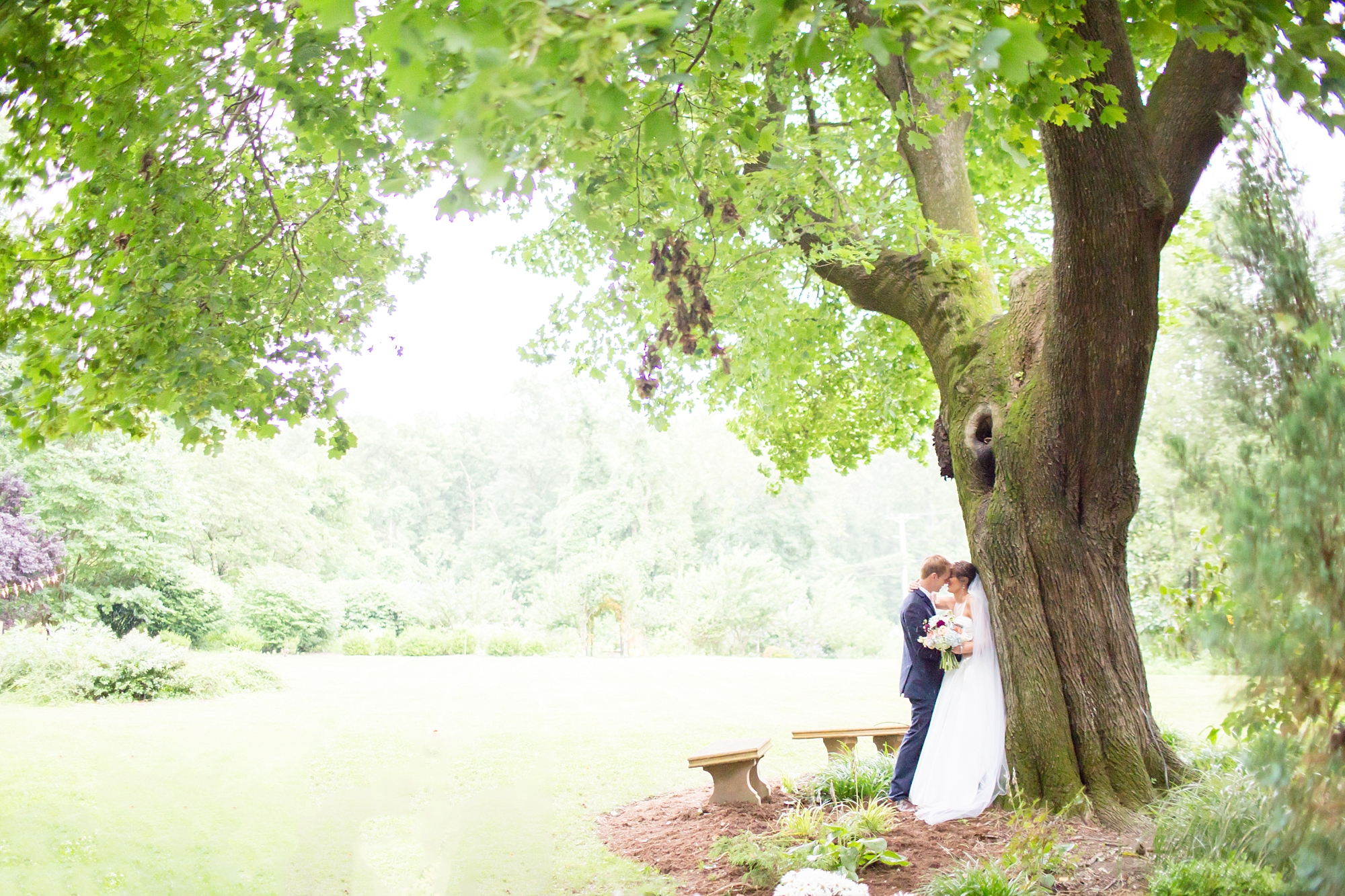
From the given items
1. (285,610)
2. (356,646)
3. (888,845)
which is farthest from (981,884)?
(285,610)

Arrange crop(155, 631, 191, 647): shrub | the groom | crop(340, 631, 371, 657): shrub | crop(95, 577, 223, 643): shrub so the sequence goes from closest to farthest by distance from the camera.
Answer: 1. the groom
2. crop(155, 631, 191, 647): shrub
3. crop(95, 577, 223, 643): shrub
4. crop(340, 631, 371, 657): shrub

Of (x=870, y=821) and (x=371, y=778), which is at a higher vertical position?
(x=870, y=821)

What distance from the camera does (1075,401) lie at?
4910mm

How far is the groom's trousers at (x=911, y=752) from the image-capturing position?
6199 millimetres

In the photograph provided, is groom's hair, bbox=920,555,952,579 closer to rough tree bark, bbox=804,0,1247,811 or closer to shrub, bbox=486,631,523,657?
rough tree bark, bbox=804,0,1247,811

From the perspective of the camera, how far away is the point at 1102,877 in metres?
4.15

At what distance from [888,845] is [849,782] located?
132 centimetres

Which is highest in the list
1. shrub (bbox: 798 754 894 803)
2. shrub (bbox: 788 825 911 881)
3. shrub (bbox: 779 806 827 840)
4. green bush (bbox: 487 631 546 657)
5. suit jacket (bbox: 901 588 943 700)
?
suit jacket (bbox: 901 588 943 700)

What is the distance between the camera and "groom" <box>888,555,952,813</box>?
20.4 feet

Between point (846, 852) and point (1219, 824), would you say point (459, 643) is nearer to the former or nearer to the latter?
point (846, 852)

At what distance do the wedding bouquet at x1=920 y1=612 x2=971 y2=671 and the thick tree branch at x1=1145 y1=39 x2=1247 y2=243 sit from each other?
9.33 ft

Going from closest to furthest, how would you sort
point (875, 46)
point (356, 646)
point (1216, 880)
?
point (875, 46) < point (1216, 880) < point (356, 646)

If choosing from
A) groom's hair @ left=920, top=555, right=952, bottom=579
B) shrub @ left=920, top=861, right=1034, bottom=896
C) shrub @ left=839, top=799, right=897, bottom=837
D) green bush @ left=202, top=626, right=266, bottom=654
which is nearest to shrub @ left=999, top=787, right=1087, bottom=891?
shrub @ left=920, top=861, right=1034, bottom=896

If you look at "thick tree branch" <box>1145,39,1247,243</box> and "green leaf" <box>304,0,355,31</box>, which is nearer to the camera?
"green leaf" <box>304,0,355,31</box>
